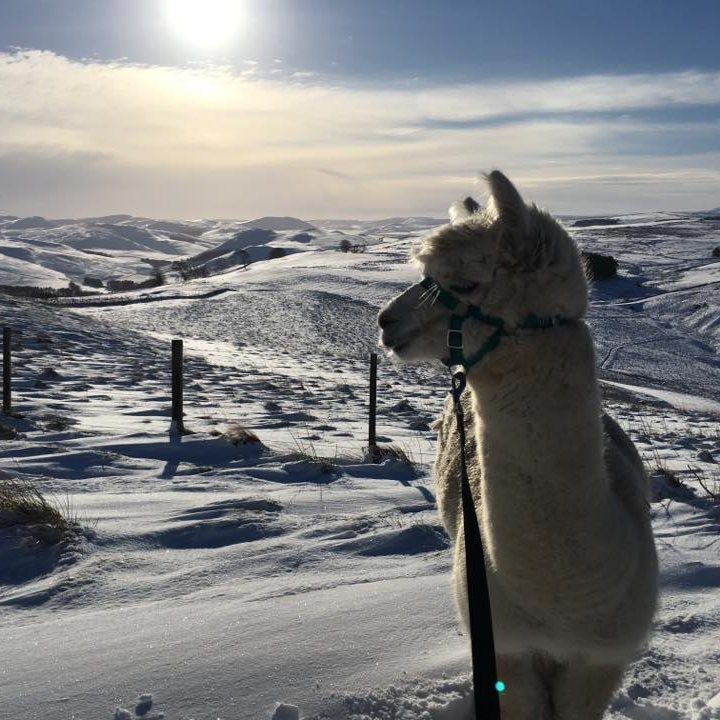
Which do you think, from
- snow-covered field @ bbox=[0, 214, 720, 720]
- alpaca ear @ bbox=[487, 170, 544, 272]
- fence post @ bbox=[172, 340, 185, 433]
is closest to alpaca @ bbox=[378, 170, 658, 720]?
alpaca ear @ bbox=[487, 170, 544, 272]

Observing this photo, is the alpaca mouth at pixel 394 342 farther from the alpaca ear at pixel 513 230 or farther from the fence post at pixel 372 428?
the fence post at pixel 372 428

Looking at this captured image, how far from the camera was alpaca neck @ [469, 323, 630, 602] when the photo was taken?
7.59 feet

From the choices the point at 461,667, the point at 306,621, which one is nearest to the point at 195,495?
the point at 306,621

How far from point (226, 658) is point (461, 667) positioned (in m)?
0.95

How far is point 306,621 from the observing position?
339cm

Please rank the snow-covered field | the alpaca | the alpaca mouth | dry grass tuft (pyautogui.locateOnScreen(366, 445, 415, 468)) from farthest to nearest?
1. dry grass tuft (pyautogui.locateOnScreen(366, 445, 415, 468))
2. the snow-covered field
3. the alpaca mouth
4. the alpaca

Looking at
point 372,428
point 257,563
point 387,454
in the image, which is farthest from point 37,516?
point 372,428

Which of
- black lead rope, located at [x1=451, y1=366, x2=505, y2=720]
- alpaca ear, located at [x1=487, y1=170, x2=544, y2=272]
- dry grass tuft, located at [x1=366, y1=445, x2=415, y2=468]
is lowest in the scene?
dry grass tuft, located at [x1=366, y1=445, x2=415, y2=468]

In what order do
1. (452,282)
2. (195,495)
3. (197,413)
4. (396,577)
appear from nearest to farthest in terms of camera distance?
(452,282)
(396,577)
(195,495)
(197,413)

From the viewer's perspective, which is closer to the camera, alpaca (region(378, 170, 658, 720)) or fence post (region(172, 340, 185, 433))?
alpaca (region(378, 170, 658, 720))

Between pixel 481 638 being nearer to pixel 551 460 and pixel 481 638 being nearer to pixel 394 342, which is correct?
pixel 551 460

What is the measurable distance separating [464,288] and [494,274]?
10cm

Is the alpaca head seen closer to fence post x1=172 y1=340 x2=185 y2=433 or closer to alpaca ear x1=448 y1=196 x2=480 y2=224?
alpaca ear x1=448 y1=196 x2=480 y2=224

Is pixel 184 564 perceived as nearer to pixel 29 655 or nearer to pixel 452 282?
pixel 29 655
